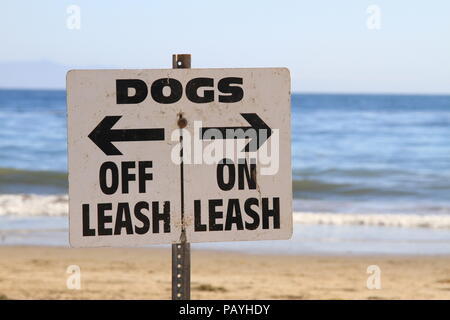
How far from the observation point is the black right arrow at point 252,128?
2.66 m

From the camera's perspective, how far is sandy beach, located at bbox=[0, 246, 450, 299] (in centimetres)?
772

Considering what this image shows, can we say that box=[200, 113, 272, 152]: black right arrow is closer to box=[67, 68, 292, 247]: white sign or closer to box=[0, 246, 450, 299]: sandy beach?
box=[67, 68, 292, 247]: white sign

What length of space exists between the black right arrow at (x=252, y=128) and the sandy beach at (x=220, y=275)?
4.99m

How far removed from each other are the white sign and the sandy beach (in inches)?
196

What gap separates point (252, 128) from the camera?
8.87 feet

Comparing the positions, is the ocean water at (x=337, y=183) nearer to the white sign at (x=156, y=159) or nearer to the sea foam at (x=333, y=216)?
the sea foam at (x=333, y=216)

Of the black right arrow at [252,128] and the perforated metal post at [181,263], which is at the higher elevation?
the black right arrow at [252,128]

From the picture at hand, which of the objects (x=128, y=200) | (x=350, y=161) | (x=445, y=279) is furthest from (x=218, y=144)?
(x=350, y=161)

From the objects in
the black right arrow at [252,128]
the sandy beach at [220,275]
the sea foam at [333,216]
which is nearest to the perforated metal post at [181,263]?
the black right arrow at [252,128]

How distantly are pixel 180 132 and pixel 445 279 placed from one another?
6536mm

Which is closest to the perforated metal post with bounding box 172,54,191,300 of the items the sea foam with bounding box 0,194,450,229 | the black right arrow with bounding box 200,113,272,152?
the black right arrow with bounding box 200,113,272,152

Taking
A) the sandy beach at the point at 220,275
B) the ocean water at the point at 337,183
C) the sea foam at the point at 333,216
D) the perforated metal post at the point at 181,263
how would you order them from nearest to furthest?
1. the perforated metal post at the point at 181,263
2. the sandy beach at the point at 220,275
3. the ocean water at the point at 337,183
4. the sea foam at the point at 333,216

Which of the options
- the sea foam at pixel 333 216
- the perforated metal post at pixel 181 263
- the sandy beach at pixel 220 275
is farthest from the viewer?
the sea foam at pixel 333 216
